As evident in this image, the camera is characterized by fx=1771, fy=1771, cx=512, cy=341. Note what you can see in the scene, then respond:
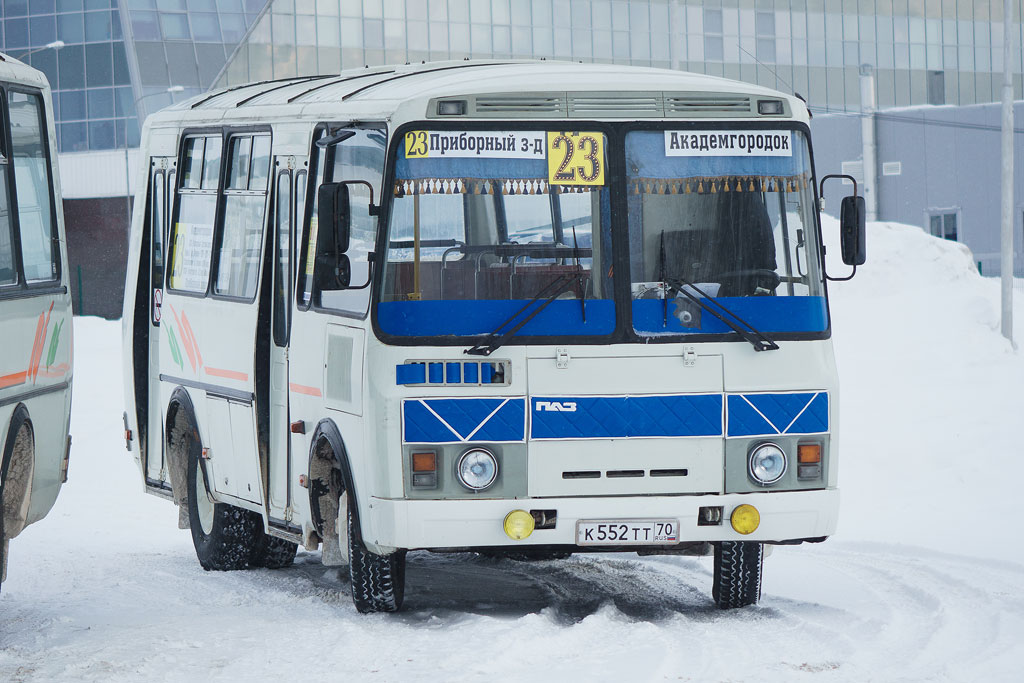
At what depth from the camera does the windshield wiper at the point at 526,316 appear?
855 cm

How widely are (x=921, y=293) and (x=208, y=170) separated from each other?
72.8 ft

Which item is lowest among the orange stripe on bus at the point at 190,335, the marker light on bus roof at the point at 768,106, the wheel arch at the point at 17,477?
the wheel arch at the point at 17,477

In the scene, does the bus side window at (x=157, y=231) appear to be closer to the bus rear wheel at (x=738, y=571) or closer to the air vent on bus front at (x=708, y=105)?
the air vent on bus front at (x=708, y=105)

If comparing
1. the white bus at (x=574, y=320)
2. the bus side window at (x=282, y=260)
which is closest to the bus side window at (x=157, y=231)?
the bus side window at (x=282, y=260)

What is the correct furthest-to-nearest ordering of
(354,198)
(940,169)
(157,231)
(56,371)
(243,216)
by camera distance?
(940,169), (157,231), (243,216), (56,371), (354,198)

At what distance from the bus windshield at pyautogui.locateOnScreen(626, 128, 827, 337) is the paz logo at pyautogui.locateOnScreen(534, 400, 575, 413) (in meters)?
0.51

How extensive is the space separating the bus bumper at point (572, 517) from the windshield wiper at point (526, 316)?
2.47 ft

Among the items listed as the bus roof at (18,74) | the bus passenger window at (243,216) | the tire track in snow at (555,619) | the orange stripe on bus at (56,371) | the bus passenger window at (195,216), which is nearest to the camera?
the tire track in snow at (555,619)

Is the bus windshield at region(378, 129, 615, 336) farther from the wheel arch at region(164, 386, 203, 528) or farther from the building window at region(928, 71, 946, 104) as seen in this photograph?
the building window at region(928, 71, 946, 104)

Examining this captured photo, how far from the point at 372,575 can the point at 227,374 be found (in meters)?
2.13

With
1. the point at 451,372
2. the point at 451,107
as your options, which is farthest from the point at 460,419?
the point at 451,107

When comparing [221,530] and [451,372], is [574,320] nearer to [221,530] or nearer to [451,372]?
[451,372]

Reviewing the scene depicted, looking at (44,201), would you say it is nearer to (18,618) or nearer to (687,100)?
(18,618)

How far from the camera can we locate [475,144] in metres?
8.66
